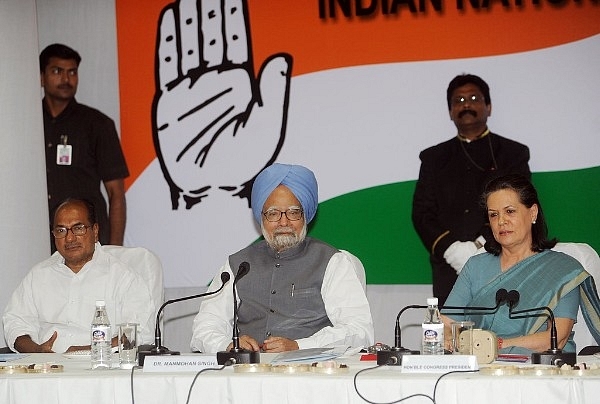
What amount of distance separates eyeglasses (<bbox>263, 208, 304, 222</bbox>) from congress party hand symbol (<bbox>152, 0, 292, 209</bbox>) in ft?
5.76

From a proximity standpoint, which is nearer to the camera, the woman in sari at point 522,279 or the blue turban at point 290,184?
the woman in sari at point 522,279

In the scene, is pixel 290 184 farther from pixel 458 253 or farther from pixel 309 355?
pixel 458 253

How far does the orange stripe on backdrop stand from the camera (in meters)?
5.89

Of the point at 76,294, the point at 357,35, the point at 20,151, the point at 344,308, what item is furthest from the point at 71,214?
the point at 357,35

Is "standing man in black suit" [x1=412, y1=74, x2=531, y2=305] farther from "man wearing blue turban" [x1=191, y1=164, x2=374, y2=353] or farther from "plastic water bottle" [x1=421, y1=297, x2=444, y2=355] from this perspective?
"plastic water bottle" [x1=421, y1=297, x2=444, y2=355]

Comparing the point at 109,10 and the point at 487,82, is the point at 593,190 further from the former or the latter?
the point at 109,10

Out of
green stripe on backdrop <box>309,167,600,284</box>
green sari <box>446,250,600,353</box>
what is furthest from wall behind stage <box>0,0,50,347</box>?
green sari <box>446,250,600,353</box>

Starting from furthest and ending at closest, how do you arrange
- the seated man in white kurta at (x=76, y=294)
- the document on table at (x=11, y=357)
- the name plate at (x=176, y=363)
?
the seated man in white kurta at (x=76, y=294) → the document on table at (x=11, y=357) → the name plate at (x=176, y=363)

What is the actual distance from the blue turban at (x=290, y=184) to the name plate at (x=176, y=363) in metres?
1.25

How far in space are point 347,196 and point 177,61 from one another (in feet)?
4.62

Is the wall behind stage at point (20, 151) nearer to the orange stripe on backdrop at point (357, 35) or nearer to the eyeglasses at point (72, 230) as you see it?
the orange stripe on backdrop at point (357, 35)

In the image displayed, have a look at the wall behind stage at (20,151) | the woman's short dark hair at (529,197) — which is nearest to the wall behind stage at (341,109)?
the wall behind stage at (20,151)

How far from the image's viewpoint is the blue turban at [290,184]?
179 inches

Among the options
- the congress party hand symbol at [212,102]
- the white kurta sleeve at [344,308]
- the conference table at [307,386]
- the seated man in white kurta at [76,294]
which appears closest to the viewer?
the conference table at [307,386]
